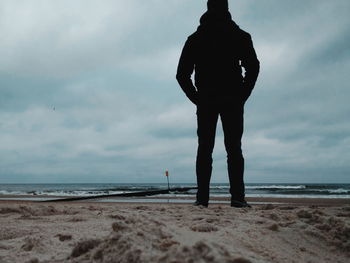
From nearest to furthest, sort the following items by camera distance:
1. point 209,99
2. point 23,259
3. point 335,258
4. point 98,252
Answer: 1. point 98,252
2. point 23,259
3. point 335,258
4. point 209,99

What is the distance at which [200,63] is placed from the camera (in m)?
4.04

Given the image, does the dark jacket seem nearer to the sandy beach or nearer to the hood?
the hood

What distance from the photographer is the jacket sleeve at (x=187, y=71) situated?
408cm

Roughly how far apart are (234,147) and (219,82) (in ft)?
2.64

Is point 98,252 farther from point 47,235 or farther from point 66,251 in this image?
point 47,235

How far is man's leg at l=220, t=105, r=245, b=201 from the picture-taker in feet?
12.3

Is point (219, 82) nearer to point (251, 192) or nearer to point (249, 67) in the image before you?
point (249, 67)

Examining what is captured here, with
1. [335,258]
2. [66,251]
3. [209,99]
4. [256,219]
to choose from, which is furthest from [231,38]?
[66,251]

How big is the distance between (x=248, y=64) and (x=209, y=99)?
0.68 metres

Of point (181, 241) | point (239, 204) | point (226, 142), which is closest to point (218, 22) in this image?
point (226, 142)

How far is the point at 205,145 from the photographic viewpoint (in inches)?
153

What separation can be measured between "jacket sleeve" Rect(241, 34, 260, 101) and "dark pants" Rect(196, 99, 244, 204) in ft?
0.78

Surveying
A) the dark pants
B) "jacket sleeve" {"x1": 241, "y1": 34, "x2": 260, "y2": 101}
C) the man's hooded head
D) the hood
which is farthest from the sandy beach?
the man's hooded head

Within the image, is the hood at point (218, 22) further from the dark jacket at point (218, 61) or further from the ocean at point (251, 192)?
the ocean at point (251, 192)
